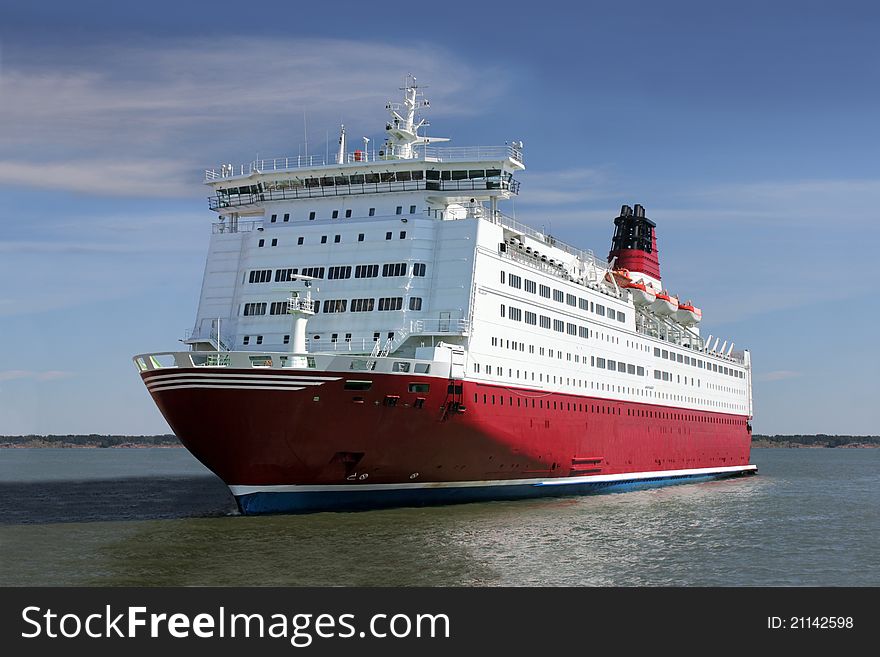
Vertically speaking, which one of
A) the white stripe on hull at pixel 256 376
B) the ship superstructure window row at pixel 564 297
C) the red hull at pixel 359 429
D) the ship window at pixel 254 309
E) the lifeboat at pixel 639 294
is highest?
the lifeboat at pixel 639 294

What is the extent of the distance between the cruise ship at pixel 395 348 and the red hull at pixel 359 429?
0.20 feet

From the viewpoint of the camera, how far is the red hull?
27.7 metres

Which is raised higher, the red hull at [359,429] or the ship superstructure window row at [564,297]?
the ship superstructure window row at [564,297]

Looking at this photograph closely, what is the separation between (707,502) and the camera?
40.4m

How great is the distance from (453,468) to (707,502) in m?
14.6

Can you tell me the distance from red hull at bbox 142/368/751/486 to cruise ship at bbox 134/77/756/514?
6 cm

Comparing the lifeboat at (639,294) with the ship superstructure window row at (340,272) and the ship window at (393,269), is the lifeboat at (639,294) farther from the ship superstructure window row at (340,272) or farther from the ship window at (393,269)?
the ship window at (393,269)

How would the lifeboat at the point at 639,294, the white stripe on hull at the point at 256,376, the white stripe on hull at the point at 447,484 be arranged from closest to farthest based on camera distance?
the white stripe on hull at the point at 256,376 < the white stripe on hull at the point at 447,484 < the lifeboat at the point at 639,294

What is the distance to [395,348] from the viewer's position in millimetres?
31562

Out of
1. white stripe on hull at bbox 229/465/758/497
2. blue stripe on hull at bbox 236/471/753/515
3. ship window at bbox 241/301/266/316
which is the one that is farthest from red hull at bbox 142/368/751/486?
ship window at bbox 241/301/266/316

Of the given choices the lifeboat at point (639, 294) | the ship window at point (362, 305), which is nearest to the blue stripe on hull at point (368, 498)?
the ship window at point (362, 305)

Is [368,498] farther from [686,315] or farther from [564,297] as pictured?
[686,315]

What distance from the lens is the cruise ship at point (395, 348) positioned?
92.5 feet
